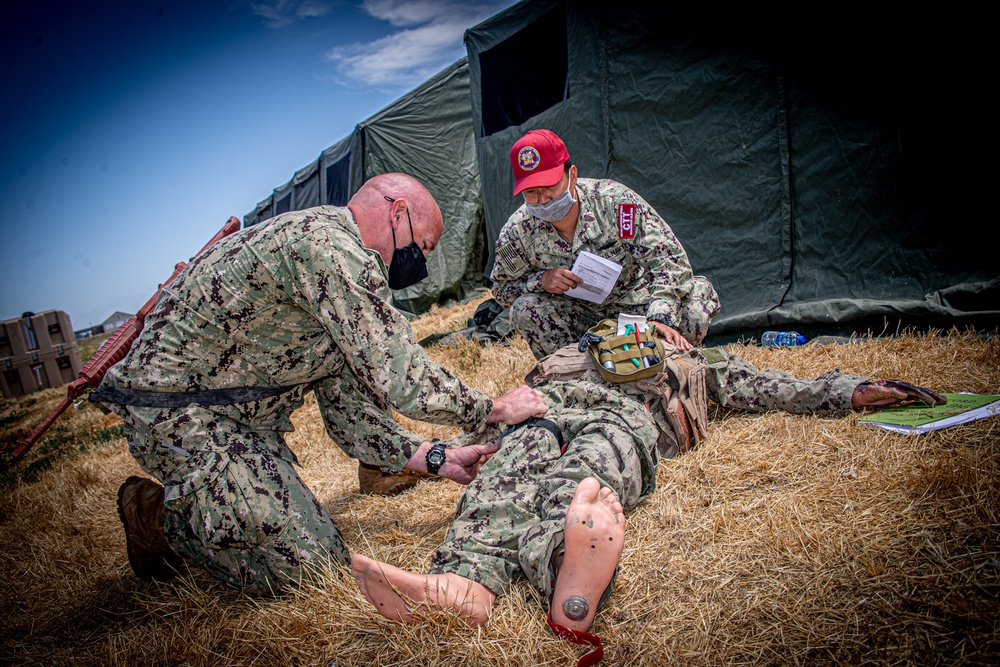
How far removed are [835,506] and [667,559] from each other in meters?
0.55

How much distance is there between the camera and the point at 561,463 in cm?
186

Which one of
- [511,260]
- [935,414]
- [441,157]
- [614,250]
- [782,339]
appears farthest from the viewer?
[441,157]

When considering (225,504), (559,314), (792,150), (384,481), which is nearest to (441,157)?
(792,150)

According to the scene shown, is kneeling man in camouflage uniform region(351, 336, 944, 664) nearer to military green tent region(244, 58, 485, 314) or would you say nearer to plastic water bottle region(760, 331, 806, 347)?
plastic water bottle region(760, 331, 806, 347)

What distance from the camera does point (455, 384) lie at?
1.99 m

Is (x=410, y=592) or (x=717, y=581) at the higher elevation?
(x=410, y=592)

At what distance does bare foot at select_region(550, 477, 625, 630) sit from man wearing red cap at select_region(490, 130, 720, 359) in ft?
5.53

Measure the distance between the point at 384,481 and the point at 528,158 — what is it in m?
1.87

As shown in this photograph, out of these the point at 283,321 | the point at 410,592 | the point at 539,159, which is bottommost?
the point at 410,592

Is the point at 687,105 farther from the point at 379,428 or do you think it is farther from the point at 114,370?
the point at 114,370

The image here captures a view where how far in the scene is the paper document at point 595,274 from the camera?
322cm

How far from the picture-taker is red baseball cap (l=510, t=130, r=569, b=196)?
3158 millimetres

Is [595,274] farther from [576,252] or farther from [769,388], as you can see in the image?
[769,388]

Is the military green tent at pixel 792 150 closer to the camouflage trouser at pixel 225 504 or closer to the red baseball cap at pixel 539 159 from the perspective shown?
the red baseball cap at pixel 539 159
